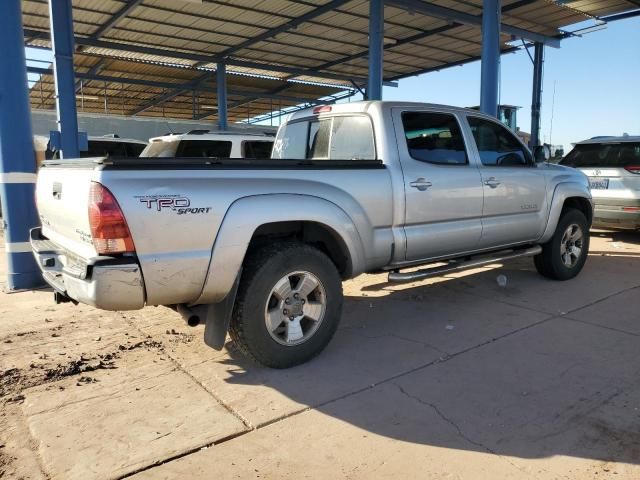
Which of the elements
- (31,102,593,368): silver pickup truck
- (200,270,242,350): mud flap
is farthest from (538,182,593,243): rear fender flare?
(200,270,242,350): mud flap

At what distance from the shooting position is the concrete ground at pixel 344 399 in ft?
8.60

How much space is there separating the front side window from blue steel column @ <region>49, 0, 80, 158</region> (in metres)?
6.98

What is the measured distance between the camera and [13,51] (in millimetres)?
5773

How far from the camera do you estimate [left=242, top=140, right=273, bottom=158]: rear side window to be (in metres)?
9.56

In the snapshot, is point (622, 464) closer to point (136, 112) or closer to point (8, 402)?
point (8, 402)

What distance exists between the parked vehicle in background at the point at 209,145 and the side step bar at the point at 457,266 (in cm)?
523

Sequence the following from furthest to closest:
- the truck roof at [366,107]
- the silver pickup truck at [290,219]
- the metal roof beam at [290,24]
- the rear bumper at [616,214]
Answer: the metal roof beam at [290,24]
the rear bumper at [616,214]
the truck roof at [366,107]
the silver pickup truck at [290,219]

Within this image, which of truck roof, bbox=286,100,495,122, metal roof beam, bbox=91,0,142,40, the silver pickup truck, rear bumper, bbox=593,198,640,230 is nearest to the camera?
the silver pickup truck

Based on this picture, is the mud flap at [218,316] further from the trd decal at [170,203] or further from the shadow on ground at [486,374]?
the trd decal at [170,203]

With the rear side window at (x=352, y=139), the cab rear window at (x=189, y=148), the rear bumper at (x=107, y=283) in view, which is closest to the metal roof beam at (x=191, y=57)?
the cab rear window at (x=189, y=148)

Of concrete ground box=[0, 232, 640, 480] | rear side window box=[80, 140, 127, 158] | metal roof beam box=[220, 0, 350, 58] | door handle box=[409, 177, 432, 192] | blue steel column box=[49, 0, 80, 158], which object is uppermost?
metal roof beam box=[220, 0, 350, 58]

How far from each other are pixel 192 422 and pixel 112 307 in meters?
0.84

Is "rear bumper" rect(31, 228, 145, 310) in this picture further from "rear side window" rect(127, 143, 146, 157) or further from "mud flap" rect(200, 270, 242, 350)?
"rear side window" rect(127, 143, 146, 157)

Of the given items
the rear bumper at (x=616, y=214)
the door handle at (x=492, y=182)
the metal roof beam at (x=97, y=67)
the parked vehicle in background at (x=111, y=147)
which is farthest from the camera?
the metal roof beam at (x=97, y=67)
